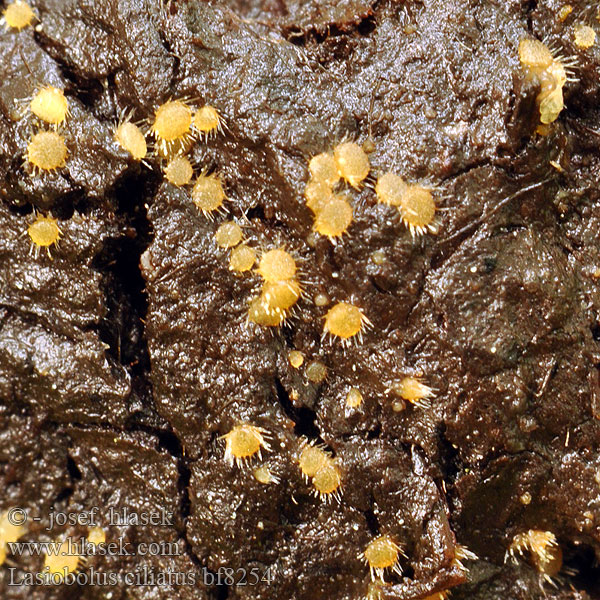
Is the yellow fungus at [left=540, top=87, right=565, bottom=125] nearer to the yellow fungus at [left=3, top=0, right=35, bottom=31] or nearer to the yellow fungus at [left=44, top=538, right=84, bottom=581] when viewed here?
the yellow fungus at [left=3, top=0, right=35, bottom=31]

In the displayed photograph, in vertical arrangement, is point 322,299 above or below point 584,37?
below

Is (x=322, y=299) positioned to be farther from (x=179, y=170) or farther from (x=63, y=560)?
(x=63, y=560)

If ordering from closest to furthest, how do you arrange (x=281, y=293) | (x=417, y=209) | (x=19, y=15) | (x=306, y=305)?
(x=417, y=209) < (x=281, y=293) < (x=306, y=305) < (x=19, y=15)

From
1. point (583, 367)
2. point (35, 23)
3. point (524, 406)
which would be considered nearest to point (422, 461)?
point (524, 406)

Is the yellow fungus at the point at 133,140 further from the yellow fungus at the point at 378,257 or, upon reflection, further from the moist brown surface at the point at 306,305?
the yellow fungus at the point at 378,257

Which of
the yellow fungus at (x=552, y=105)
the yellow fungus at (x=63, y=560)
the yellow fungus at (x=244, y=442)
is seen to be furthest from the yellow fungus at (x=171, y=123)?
the yellow fungus at (x=63, y=560)

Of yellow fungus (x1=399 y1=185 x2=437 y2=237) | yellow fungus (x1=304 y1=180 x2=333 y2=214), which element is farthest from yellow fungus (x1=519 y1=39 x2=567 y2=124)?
yellow fungus (x1=304 y1=180 x2=333 y2=214)

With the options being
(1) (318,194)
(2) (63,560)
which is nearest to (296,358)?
(1) (318,194)

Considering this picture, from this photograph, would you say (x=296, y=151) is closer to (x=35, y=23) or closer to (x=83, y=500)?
(x=35, y=23)
